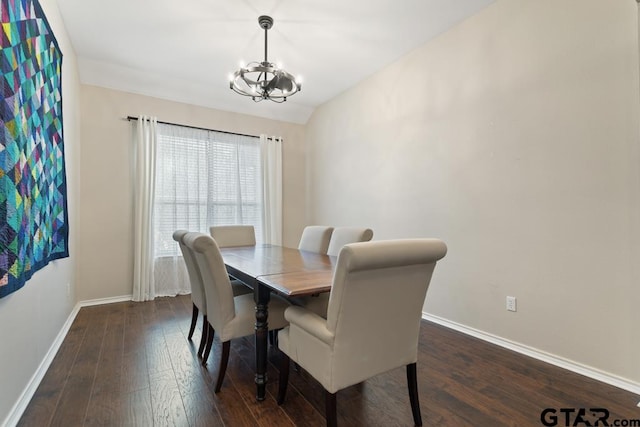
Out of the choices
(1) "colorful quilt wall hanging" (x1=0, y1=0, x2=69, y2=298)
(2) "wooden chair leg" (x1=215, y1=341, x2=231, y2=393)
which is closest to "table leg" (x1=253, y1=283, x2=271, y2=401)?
(2) "wooden chair leg" (x1=215, y1=341, x2=231, y2=393)

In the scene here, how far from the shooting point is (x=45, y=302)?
6.91ft

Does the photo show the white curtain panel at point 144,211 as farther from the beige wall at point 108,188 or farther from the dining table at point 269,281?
the dining table at point 269,281

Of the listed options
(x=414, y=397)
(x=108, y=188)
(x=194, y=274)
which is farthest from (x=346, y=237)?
(x=108, y=188)

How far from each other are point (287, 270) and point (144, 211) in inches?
105

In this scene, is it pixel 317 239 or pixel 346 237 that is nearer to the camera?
pixel 346 237

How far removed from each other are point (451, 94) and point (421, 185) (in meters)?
0.89

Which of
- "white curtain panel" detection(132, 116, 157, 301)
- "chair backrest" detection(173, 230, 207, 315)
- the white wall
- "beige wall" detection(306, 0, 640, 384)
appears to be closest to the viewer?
the white wall

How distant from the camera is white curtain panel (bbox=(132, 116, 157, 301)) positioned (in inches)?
145

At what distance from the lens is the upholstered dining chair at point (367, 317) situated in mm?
1239

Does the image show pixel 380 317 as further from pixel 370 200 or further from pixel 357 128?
pixel 357 128

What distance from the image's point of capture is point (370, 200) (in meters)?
3.78

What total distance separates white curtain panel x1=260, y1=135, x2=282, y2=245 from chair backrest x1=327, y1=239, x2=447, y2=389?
11.1 ft

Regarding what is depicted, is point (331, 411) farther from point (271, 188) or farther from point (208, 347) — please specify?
point (271, 188)

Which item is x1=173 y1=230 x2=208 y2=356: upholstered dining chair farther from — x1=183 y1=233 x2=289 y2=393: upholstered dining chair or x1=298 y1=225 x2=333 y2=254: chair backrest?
x1=298 y1=225 x2=333 y2=254: chair backrest
